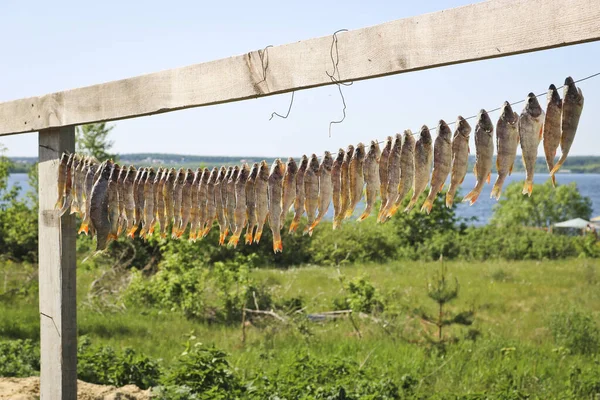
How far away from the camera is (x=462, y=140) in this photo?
305 cm

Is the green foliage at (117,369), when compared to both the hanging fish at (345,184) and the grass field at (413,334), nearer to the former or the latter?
the grass field at (413,334)

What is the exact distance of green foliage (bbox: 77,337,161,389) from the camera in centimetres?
677

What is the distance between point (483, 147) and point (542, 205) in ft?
208

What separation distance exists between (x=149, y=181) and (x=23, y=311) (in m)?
9.37

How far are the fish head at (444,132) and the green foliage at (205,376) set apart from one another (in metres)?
3.50

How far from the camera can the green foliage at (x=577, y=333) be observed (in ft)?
33.4

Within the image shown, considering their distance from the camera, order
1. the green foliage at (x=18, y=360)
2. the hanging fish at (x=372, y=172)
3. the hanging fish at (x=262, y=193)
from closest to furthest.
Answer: the hanging fish at (x=372, y=172)
the hanging fish at (x=262, y=193)
the green foliage at (x=18, y=360)

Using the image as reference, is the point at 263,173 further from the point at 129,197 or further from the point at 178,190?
the point at 129,197

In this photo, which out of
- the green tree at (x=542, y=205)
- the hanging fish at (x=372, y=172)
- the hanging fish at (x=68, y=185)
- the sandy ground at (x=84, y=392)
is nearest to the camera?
the hanging fish at (x=372, y=172)

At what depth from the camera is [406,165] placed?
3219 mm

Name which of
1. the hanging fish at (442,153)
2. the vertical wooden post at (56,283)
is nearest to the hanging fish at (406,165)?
the hanging fish at (442,153)

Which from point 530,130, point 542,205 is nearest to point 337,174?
point 530,130

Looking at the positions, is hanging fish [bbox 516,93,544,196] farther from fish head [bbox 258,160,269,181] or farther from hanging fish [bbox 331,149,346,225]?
fish head [bbox 258,160,269,181]

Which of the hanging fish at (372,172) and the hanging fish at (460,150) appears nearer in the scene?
the hanging fish at (460,150)
